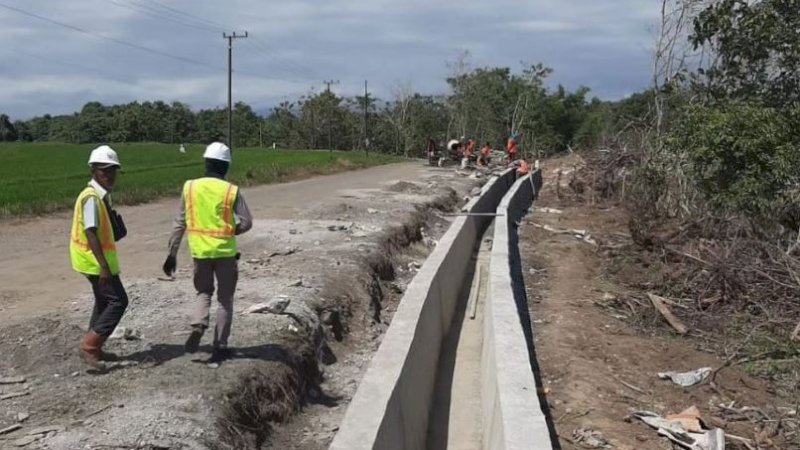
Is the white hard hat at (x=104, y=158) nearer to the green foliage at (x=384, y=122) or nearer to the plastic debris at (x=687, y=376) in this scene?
the plastic debris at (x=687, y=376)

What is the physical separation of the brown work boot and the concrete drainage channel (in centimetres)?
199

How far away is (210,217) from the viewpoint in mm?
5863

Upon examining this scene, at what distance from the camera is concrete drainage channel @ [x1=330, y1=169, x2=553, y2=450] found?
16.2 feet

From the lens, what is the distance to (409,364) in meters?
6.52

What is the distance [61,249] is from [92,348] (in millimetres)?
6721

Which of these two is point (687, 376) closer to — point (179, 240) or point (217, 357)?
point (217, 357)

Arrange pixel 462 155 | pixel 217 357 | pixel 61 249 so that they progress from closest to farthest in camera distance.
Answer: pixel 217 357 → pixel 61 249 → pixel 462 155

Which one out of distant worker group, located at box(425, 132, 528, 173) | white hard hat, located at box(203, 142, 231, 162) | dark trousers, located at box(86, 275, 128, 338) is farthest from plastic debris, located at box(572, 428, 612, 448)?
distant worker group, located at box(425, 132, 528, 173)

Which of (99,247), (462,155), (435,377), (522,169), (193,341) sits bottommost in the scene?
(435,377)

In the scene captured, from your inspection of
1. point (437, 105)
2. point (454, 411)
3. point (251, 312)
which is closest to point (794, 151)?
point (454, 411)

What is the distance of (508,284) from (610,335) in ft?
4.80

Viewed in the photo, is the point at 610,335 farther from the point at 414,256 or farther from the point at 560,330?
the point at 414,256

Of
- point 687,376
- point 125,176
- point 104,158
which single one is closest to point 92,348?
point 104,158

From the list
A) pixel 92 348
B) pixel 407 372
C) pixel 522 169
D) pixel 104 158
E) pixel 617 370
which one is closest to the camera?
pixel 104 158
